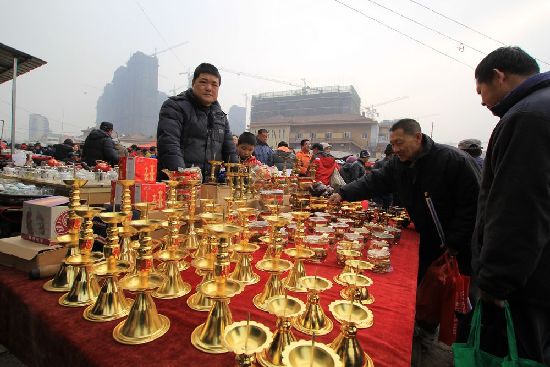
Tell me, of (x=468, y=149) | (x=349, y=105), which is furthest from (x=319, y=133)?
(x=468, y=149)

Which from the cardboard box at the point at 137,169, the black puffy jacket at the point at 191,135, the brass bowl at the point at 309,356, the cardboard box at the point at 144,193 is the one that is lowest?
the brass bowl at the point at 309,356

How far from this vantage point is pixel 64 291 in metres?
1.01

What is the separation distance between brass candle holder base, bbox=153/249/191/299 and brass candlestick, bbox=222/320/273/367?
0.46 metres

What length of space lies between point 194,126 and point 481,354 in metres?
2.23

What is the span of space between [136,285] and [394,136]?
218 centimetres

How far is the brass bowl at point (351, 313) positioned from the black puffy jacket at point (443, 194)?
164 centimetres

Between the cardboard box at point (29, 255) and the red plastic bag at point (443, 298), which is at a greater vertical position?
the cardboard box at point (29, 255)

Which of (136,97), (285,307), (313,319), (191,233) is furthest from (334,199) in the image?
(136,97)

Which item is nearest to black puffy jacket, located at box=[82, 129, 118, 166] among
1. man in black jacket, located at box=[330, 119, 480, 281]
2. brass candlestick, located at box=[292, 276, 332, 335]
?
man in black jacket, located at box=[330, 119, 480, 281]

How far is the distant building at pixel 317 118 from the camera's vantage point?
36.7m

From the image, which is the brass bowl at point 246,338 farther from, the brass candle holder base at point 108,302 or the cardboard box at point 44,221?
the cardboard box at point 44,221

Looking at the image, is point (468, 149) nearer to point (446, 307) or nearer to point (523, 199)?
point (446, 307)

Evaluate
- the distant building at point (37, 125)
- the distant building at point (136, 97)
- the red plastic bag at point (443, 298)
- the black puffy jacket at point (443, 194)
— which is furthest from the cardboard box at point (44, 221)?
the distant building at point (37, 125)

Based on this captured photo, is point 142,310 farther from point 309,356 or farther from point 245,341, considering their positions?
point 309,356
